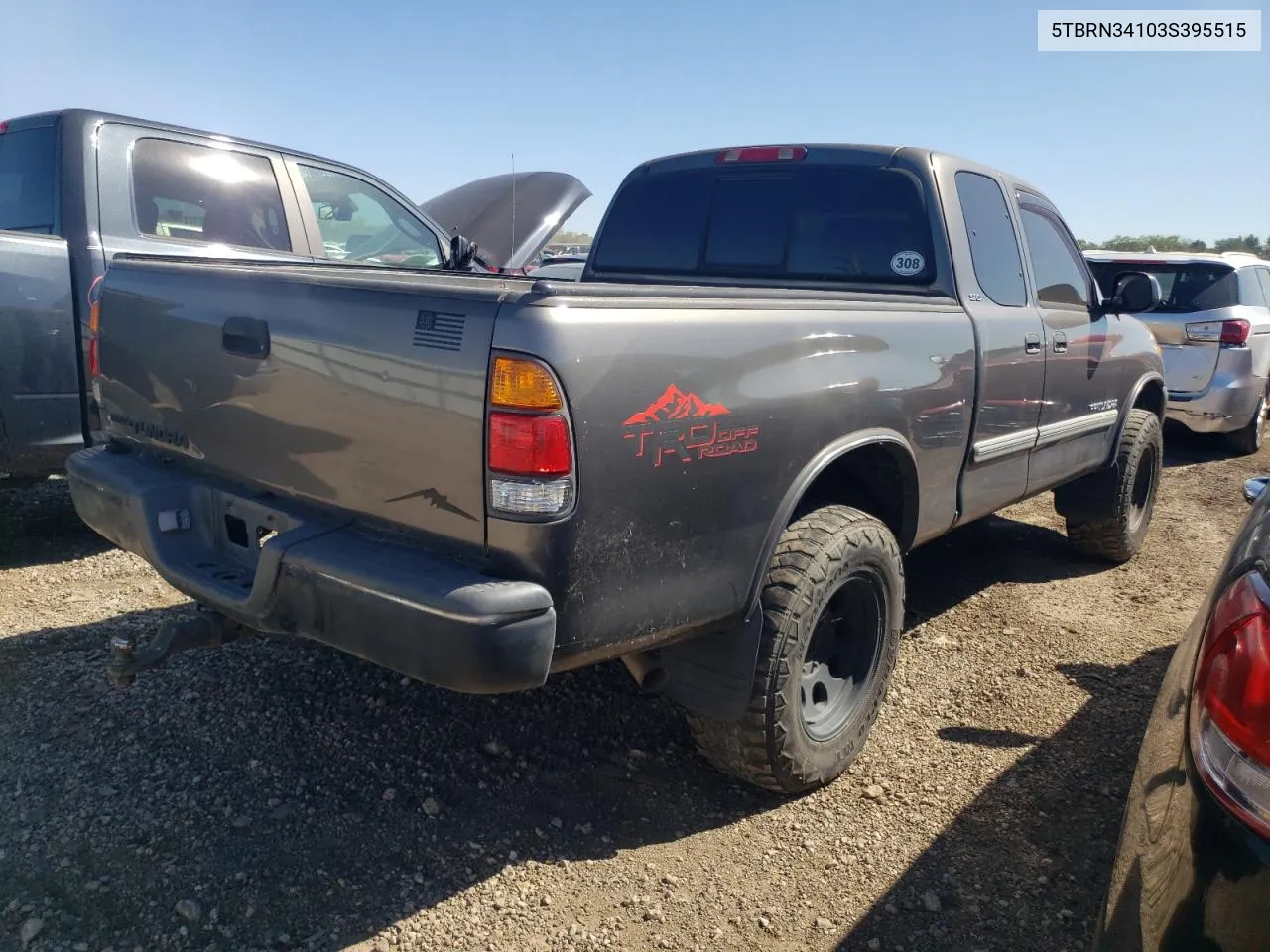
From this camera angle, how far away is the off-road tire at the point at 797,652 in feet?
A: 8.80

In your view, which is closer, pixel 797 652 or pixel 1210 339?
pixel 797 652

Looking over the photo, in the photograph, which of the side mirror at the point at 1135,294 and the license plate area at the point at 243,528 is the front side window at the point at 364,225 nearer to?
the license plate area at the point at 243,528

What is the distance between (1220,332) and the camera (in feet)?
26.3

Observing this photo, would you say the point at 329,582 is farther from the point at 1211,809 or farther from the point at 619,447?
the point at 1211,809

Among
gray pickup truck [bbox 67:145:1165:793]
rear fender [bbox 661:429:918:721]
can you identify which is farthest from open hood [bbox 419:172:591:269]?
rear fender [bbox 661:429:918:721]

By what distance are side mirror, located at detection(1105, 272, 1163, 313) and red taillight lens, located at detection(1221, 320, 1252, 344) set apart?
416cm

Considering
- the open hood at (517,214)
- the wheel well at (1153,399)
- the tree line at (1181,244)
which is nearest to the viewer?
the wheel well at (1153,399)

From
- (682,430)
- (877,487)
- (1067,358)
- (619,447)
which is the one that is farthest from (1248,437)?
(619,447)

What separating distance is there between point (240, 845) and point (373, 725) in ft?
2.23

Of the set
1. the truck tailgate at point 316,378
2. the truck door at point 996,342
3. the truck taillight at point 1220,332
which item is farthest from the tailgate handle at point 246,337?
the truck taillight at point 1220,332

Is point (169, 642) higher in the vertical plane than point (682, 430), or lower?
lower

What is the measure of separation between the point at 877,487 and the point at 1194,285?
21.6 feet

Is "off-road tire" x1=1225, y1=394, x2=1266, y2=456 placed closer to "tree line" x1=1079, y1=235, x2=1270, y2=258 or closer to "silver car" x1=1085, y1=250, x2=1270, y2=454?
"silver car" x1=1085, y1=250, x2=1270, y2=454

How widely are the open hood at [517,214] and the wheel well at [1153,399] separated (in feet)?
12.4
